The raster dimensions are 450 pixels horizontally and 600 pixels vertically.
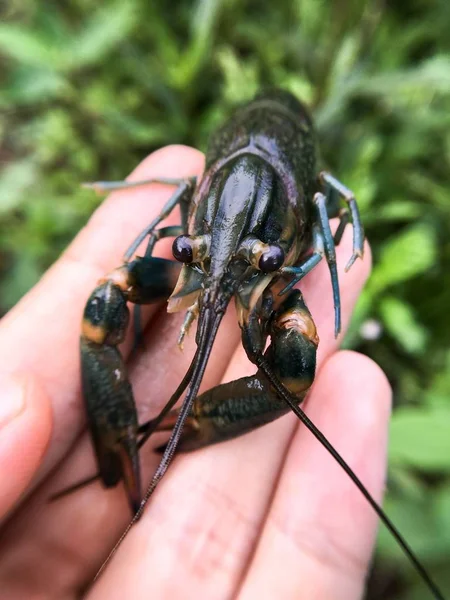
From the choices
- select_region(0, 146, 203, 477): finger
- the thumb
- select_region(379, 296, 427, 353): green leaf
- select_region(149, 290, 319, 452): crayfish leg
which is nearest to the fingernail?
the thumb

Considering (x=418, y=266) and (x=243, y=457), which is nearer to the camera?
(x=243, y=457)

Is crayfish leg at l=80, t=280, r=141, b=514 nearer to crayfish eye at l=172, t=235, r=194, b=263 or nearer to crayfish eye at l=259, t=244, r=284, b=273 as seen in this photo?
crayfish eye at l=172, t=235, r=194, b=263

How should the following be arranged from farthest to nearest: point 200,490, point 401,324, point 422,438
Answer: point 401,324
point 422,438
point 200,490

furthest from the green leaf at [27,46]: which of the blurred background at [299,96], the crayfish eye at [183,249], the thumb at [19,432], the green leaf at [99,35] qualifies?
the thumb at [19,432]

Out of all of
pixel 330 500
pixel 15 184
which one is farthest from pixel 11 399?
pixel 15 184

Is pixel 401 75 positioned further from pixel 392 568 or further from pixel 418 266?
pixel 392 568

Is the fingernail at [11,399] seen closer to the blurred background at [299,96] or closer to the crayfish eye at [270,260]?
the crayfish eye at [270,260]

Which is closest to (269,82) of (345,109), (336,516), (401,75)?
(345,109)

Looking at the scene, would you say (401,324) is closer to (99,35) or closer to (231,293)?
(231,293)
